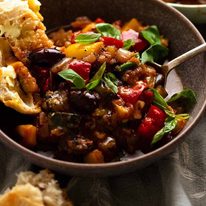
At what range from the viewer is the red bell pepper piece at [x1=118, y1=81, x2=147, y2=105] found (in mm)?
2852

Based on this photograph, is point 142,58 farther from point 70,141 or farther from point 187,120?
point 70,141

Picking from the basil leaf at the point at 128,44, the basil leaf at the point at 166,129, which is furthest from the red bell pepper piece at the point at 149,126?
the basil leaf at the point at 128,44

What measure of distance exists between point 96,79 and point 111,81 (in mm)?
95

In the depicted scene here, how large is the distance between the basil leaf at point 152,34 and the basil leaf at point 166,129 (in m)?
0.61

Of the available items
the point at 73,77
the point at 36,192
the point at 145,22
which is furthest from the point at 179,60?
the point at 36,192

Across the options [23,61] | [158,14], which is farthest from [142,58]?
[23,61]

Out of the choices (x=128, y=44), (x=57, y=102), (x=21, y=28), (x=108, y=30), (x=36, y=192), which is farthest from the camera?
(x=108, y=30)

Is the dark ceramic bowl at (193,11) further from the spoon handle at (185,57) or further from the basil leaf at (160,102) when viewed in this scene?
the basil leaf at (160,102)

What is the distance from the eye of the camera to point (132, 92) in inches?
113

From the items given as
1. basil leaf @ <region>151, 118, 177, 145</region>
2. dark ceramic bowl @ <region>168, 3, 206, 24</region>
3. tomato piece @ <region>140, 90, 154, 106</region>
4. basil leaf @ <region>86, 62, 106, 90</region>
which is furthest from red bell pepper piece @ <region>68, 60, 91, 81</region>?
dark ceramic bowl @ <region>168, 3, 206, 24</region>

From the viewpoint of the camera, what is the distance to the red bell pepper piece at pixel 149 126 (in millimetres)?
2822

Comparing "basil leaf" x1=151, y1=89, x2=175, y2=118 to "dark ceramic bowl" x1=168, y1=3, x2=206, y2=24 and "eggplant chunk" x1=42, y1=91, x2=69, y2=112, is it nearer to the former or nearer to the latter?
"eggplant chunk" x1=42, y1=91, x2=69, y2=112

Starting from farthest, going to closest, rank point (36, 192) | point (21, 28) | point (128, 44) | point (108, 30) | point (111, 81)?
point (108, 30), point (128, 44), point (21, 28), point (111, 81), point (36, 192)

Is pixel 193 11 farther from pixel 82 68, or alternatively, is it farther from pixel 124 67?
pixel 82 68
